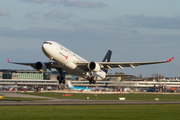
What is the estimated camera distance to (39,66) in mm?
56781

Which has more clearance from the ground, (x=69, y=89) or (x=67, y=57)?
(x=67, y=57)

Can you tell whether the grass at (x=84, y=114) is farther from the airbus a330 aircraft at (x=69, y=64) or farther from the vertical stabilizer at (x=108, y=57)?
the vertical stabilizer at (x=108, y=57)

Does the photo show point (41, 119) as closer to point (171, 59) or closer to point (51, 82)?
point (171, 59)

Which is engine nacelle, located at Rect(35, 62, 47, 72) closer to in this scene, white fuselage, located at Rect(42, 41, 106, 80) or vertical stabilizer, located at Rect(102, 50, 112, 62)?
white fuselage, located at Rect(42, 41, 106, 80)

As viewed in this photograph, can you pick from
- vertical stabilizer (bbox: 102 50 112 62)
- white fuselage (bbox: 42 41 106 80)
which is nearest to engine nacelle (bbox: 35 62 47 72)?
white fuselage (bbox: 42 41 106 80)

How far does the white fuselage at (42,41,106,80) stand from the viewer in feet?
162

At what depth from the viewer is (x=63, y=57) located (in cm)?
5169

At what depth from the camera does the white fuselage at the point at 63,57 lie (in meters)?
49.4

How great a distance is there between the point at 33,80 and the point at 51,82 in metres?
12.3

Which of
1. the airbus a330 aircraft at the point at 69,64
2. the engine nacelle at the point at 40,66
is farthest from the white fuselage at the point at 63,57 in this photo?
the engine nacelle at the point at 40,66

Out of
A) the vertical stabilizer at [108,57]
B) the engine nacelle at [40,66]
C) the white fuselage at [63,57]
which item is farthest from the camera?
the vertical stabilizer at [108,57]

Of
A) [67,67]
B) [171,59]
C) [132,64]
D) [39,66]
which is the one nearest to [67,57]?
[67,67]

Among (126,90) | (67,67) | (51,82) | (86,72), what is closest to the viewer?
(67,67)

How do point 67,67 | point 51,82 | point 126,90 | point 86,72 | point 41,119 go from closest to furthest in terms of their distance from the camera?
1. point 41,119
2. point 67,67
3. point 86,72
4. point 126,90
5. point 51,82
